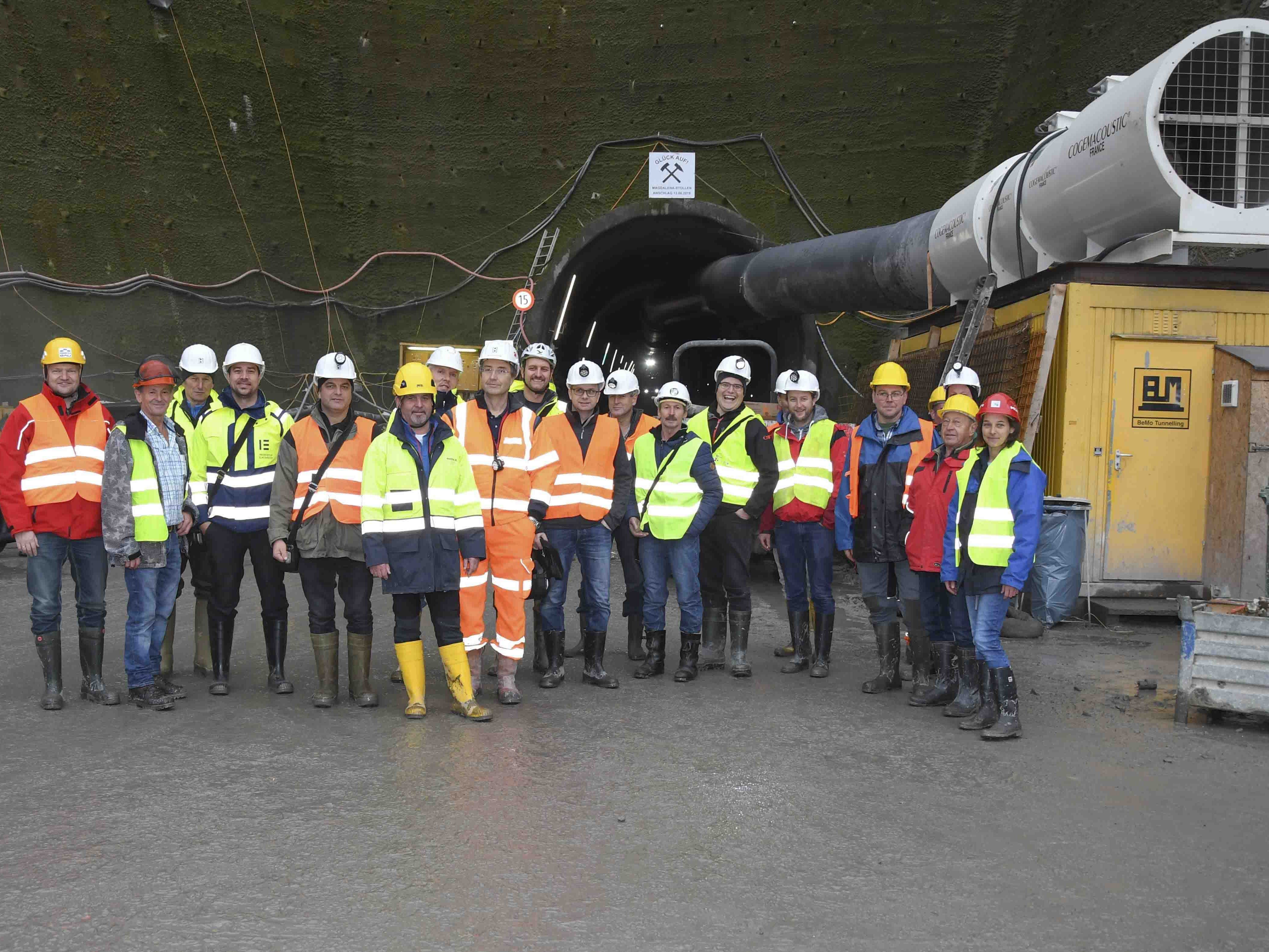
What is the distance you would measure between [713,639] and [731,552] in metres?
0.62

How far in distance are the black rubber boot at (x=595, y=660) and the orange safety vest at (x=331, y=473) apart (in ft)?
5.22

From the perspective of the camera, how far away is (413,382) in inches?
227

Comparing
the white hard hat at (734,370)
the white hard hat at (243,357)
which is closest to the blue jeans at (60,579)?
the white hard hat at (243,357)

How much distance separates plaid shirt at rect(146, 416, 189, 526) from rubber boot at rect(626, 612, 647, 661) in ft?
9.85

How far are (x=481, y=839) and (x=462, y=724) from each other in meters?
1.67

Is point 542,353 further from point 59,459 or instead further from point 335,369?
point 59,459

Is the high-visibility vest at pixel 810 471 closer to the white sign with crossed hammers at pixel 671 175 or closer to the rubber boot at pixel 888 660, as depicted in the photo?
the rubber boot at pixel 888 660

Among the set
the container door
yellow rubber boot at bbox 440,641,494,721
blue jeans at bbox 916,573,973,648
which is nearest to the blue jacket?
blue jeans at bbox 916,573,973,648

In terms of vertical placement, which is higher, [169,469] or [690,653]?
[169,469]

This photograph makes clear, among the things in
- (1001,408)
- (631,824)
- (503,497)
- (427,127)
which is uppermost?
(427,127)

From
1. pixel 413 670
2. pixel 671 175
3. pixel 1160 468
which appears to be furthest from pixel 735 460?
pixel 671 175

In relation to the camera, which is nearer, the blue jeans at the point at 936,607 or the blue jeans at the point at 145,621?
the blue jeans at the point at 145,621

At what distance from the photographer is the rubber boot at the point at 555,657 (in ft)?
21.4

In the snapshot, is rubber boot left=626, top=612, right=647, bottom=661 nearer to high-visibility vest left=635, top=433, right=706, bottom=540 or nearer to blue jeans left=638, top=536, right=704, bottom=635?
blue jeans left=638, top=536, right=704, bottom=635
